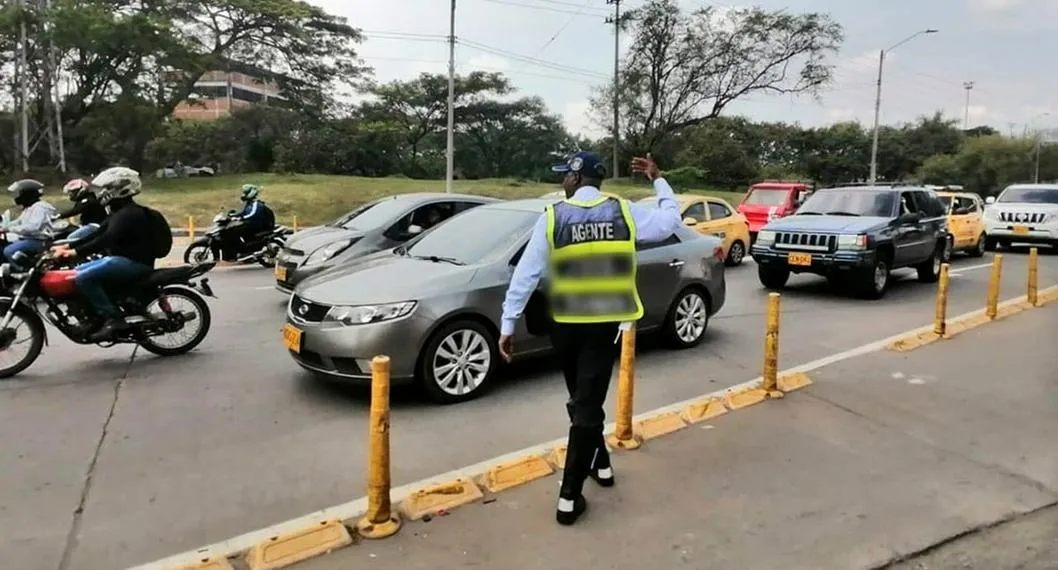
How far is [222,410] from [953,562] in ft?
15.4

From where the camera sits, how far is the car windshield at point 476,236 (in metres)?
6.70

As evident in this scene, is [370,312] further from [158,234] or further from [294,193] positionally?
[294,193]

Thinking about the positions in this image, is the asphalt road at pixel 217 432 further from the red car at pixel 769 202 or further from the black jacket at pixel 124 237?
the red car at pixel 769 202

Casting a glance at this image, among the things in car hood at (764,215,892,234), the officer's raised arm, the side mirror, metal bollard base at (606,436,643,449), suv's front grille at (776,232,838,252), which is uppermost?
the officer's raised arm

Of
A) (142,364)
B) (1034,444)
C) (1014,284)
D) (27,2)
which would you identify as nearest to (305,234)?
(142,364)

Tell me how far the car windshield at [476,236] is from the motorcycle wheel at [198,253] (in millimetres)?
7657

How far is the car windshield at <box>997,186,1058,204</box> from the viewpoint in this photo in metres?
18.3

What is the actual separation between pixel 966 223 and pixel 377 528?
1645cm

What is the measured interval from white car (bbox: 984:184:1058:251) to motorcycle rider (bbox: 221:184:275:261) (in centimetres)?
1541

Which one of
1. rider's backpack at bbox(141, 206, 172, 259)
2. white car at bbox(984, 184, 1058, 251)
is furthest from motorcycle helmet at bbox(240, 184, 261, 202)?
white car at bbox(984, 184, 1058, 251)

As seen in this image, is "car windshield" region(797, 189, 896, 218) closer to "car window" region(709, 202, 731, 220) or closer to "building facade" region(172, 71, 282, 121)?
"car window" region(709, 202, 731, 220)

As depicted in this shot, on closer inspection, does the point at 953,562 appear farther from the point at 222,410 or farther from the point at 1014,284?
the point at 1014,284

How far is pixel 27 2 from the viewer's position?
3262cm

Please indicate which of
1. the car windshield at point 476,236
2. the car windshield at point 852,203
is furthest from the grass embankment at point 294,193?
the car windshield at point 476,236
